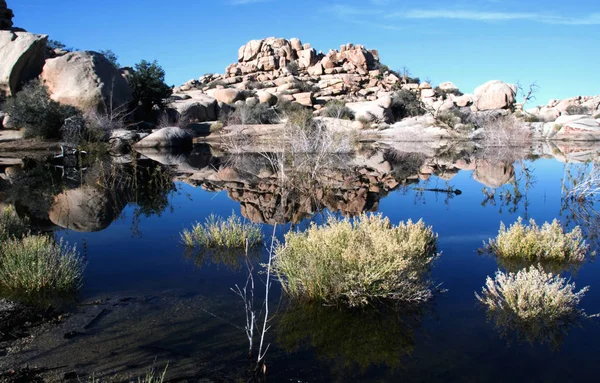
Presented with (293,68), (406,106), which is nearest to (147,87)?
(406,106)

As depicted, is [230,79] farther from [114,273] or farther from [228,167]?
[114,273]

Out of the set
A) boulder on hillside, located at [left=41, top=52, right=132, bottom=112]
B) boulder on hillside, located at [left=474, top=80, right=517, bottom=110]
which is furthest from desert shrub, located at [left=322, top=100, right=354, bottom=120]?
boulder on hillside, located at [left=41, top=52, right=132, bottom=112]

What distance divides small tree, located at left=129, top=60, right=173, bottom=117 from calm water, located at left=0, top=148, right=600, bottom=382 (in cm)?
2509

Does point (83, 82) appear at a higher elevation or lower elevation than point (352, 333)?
higher

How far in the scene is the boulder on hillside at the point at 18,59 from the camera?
30078mm

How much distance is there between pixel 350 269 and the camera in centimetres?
559

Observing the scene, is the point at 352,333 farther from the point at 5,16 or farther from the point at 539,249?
the point at 5,16

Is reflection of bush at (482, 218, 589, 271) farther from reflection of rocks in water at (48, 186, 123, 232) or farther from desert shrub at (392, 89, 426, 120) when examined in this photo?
desert shrub at (392, 89, 426, 120)

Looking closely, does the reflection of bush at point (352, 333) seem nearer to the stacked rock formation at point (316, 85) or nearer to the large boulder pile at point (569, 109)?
the stacked rock formation at point (316, 85)

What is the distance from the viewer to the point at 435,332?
5.02m

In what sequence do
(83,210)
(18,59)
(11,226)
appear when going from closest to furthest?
(11,226) < (83,210) < (18,59)

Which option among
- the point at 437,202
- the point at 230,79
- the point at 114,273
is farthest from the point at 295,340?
the point at 230,79

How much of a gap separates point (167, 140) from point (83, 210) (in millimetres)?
18969

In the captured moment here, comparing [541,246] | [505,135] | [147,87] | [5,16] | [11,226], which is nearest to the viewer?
[541,246]
